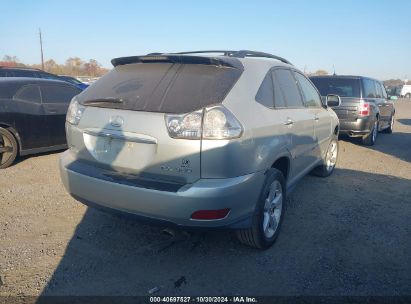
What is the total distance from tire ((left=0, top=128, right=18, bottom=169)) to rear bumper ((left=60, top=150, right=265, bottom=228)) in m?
3.53

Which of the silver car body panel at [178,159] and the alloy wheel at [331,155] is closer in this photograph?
the silver car body panel at [178,159]

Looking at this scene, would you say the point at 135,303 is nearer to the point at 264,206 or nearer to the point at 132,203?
the point at 132,203

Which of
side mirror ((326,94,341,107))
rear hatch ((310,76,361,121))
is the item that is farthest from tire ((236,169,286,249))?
rear hatch ((310,76,361,121))

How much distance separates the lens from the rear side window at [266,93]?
296 cm

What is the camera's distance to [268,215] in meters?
3.23

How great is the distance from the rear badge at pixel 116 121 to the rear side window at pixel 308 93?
Answer: 2.39 m

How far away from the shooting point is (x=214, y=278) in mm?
2773

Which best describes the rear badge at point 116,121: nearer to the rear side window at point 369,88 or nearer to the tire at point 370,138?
the rear side window at point 369,88

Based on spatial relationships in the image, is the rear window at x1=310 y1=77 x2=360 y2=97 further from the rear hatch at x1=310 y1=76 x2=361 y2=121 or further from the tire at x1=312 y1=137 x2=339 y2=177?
the tire at x1=312 y1=137 x2=339 y2=177

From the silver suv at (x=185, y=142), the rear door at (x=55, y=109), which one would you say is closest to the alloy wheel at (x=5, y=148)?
the rear door at (x=55, y=109)

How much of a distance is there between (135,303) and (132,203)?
714 mm

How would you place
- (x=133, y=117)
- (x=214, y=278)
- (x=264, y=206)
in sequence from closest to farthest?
(x=133, y=117) → (x=214, y=278) → (x=264, y=206)

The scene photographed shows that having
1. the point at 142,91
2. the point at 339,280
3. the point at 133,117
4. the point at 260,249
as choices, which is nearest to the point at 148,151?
the point at 133,117

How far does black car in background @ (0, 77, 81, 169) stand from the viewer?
5617 mm
